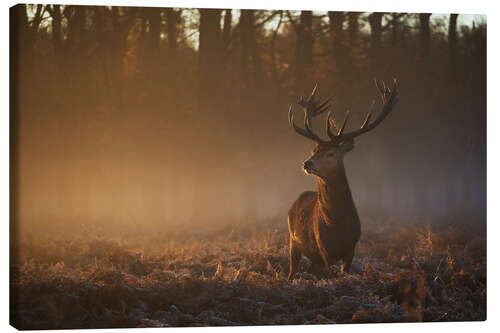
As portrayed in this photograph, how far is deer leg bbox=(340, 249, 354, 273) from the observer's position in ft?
25.8

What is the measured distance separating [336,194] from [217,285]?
166cm

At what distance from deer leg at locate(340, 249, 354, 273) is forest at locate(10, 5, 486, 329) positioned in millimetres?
104

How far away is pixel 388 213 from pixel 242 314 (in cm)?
314

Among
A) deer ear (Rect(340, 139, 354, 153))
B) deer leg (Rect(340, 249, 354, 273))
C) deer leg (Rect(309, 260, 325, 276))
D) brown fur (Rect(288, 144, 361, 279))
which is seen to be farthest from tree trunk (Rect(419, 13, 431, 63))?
deer leg (Rect(309, 260, 325, 276))

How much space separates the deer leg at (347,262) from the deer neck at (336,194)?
452 mm

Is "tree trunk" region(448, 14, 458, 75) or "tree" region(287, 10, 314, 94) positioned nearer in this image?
"tree trunk" region(448, 14, 458, 75)

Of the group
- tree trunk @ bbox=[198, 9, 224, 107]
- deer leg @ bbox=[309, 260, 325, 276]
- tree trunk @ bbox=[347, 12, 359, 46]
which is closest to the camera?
deer leg @ bbox=[309, 260, 325, 276]

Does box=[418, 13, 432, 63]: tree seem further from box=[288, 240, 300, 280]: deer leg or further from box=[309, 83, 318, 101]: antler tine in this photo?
box=[288, 240, 300, 280]: deer leg

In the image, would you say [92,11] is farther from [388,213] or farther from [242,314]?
[388,213]

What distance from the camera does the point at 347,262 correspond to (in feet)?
25.9

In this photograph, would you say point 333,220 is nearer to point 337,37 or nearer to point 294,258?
point 294,258

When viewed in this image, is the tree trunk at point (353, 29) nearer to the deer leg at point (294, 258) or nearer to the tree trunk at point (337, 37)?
the tree trunk at point (337, 37)

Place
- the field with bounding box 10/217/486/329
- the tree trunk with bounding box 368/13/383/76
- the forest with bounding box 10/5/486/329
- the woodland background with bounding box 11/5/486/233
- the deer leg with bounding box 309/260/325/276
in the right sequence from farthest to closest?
the tree trunk with bounding box 368/13/383/76 < the woodland background with bounding box 11/5/486/233 < the deer leg with bounding box 309/260/325/276 < the forest with bounding box 10/5/486/329 < the field with bounding box 10/217/486/329

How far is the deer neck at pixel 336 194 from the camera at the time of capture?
7.79 meters
